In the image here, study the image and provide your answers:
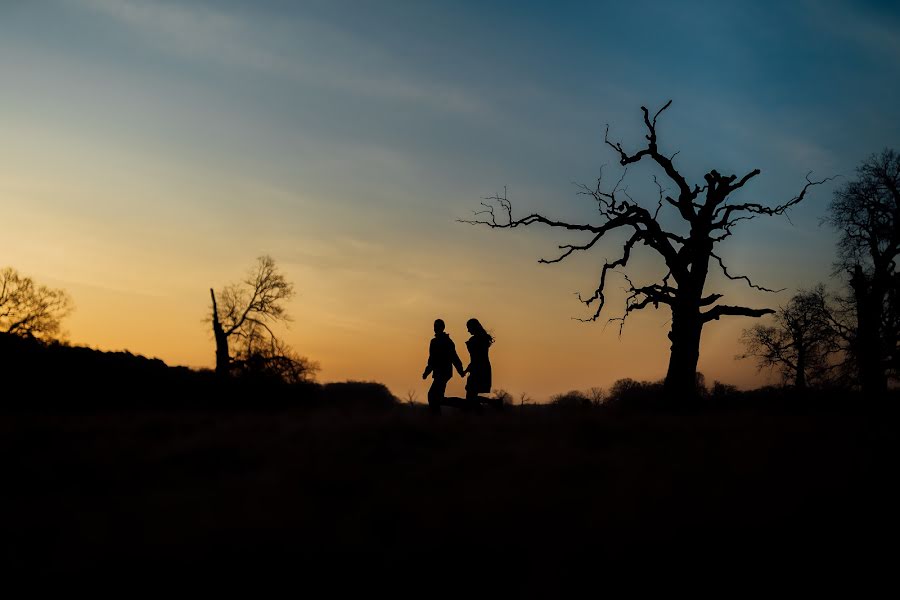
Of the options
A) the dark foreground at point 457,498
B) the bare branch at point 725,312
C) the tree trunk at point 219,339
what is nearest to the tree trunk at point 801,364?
the bare branch at point 725,312

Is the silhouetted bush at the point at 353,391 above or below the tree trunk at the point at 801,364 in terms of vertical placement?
below

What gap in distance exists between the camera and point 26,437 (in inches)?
454

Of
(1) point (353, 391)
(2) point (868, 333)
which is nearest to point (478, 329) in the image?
(2) point (868, 333)

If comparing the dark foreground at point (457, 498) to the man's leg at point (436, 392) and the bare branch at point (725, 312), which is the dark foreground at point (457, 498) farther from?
the bare branch at point (725, 312)

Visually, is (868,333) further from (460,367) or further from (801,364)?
(460,367)

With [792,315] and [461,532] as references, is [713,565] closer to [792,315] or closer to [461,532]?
[461,532]

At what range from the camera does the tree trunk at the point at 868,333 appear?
25906 millimetres

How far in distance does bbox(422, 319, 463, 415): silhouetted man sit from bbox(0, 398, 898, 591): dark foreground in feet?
9.88

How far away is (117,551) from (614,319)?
15982mm

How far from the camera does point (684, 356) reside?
1862cm

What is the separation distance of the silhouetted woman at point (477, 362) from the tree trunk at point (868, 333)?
17748 mm

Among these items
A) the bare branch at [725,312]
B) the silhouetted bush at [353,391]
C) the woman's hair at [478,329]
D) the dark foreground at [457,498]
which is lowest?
the dark foreground at [457,498]

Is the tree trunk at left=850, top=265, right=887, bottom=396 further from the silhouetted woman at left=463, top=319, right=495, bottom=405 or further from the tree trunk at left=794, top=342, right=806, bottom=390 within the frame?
the silhouetted woman at left=463, top=319, right=495, bottom=405

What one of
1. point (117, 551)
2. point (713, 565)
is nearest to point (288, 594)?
point (117, 551)
